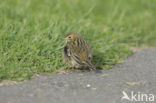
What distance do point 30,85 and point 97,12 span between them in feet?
19.8

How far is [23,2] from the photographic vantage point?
38.7ft

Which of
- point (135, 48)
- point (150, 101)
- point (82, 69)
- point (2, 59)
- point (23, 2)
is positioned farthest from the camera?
point (23, 2)

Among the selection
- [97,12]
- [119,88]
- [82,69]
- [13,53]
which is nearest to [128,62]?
[82,69]

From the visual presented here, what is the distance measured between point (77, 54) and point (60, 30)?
1410mm

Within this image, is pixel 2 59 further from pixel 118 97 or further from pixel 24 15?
pixel 24 15

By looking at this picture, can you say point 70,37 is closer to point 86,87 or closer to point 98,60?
point 98,60

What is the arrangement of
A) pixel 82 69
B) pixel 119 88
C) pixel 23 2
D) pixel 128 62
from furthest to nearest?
pixel 23 2 → pixel 128 62 → pixel 82 69 → pixel 119 88

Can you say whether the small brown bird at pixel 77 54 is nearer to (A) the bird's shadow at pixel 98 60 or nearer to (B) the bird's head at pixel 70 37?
(B) the bird's head at pixel 70 37

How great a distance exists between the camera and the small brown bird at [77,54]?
764cm

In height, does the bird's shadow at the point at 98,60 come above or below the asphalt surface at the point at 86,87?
above

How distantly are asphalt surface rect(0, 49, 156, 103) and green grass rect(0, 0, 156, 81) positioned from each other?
1.31 ft

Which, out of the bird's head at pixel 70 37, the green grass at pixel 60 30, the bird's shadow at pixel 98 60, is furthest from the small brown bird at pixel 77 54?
the bird's shadow at pixel 98 60

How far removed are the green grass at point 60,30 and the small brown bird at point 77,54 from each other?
27 cm

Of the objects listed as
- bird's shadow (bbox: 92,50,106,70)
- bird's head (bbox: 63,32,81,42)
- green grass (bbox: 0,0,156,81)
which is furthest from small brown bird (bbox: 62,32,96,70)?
bird's shadow (bbox: 92,50,106,70)
